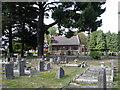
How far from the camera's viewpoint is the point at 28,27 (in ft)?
113

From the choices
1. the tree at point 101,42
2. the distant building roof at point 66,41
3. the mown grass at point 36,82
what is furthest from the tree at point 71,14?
the distant building roof at point 66,41

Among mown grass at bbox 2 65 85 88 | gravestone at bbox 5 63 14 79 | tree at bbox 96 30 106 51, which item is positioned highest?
tree at bbox 96 30 106 51

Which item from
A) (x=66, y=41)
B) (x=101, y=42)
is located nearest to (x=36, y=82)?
(x=101, y=42)

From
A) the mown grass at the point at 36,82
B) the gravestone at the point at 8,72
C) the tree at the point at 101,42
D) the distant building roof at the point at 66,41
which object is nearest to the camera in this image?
the mown grass at the point at 36,82

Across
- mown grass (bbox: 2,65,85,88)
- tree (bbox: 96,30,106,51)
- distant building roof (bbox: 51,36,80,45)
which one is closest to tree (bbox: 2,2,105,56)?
mown grass (bbox: 2,65,85,88)

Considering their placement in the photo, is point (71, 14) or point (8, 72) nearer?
point (8, 72)

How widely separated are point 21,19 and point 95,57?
14.4m

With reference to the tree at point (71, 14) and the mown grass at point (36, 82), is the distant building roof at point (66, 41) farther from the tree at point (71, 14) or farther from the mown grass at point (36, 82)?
the mown grass at point (36, 82)

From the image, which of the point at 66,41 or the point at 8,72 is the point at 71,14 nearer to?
the point at 8,72

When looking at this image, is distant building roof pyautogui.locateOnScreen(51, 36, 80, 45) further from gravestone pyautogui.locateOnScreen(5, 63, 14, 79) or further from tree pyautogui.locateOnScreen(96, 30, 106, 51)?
gravestone pyautogui.locateOnScreen(5, 63, 14, 79)

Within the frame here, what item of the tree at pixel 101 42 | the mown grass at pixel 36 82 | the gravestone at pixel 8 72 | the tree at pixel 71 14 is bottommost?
the mown grass at pixel 36 82

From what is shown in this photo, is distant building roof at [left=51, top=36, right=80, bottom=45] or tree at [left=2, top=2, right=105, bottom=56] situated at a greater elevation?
tree at [left=2, top=2, right=105, bottom=56]

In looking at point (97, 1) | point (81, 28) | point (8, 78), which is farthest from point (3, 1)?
point (8, 78)

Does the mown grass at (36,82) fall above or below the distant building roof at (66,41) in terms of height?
below
